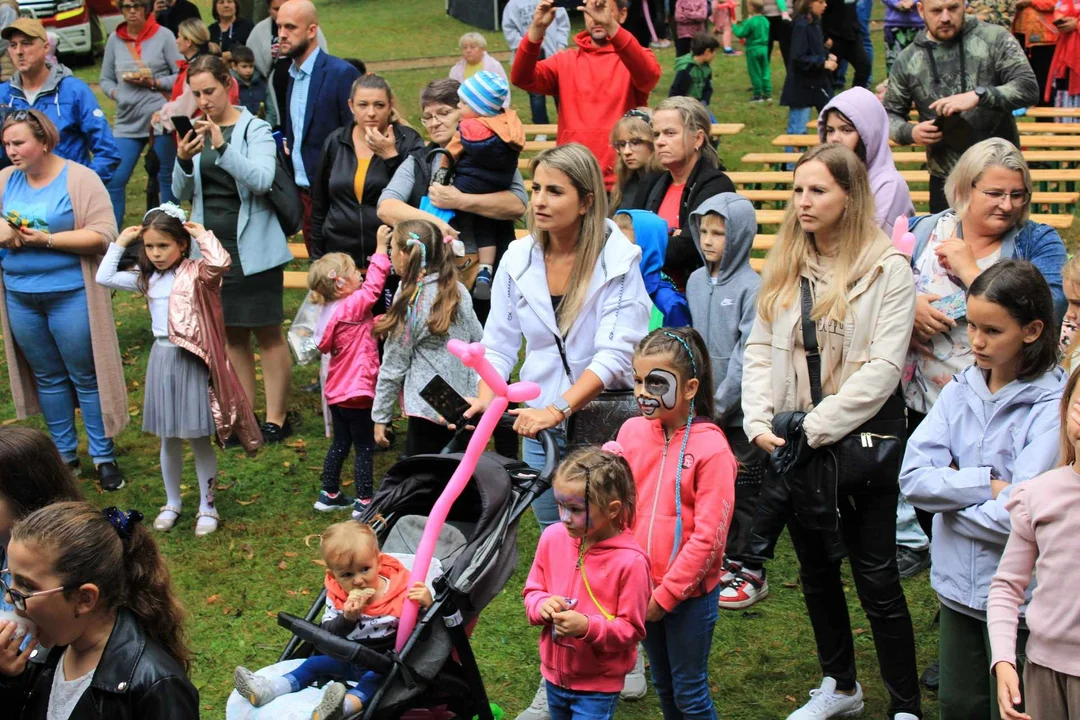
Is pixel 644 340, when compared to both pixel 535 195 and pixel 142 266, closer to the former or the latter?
pixel 535 195

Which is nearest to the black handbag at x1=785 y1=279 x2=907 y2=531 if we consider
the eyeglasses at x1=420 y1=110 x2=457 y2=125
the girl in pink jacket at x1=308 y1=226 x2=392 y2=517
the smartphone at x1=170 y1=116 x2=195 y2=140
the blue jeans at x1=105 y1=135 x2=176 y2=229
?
the girl in pink jacket at x1=308 y1=226 x2=392 y2=517

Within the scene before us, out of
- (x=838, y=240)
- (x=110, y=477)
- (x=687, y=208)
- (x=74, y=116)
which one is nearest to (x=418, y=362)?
(x=687, y=208)

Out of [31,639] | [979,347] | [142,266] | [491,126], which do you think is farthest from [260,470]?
[979,347]

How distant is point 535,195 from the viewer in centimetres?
488

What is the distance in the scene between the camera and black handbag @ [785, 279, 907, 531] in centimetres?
440

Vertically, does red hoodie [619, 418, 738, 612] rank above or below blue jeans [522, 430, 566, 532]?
above

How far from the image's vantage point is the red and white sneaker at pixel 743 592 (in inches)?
228

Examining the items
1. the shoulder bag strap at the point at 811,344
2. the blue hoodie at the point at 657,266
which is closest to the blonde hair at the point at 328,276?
the blue hoodie at the point at 657,266

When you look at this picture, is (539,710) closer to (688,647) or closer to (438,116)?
(688,647)

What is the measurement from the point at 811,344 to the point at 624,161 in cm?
262

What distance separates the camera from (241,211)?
7.68 metres

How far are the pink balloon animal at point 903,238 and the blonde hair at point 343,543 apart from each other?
7.97 feet

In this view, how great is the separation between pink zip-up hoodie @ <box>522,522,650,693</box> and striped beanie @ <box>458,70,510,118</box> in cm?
321

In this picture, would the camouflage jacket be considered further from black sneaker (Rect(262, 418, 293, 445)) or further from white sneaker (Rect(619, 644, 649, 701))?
black sneaker (Rect(262, 418, 293, 445))
